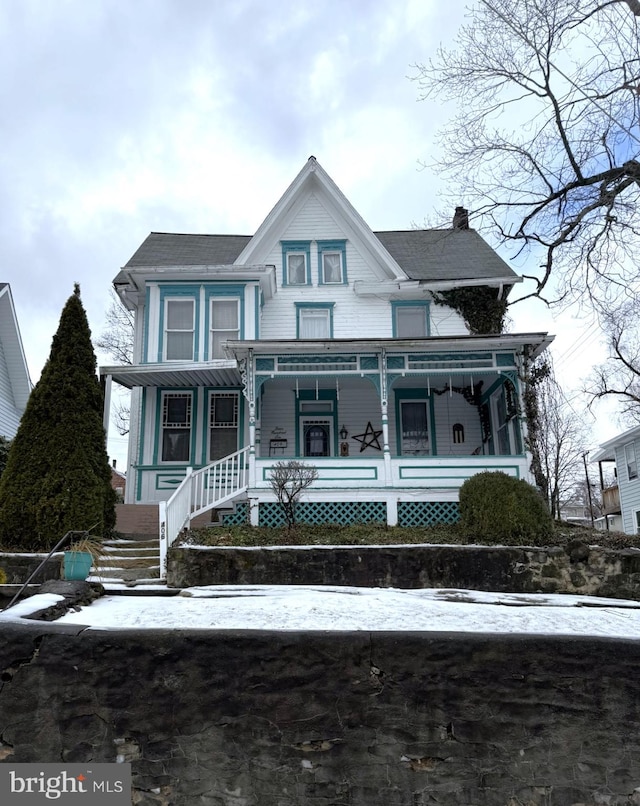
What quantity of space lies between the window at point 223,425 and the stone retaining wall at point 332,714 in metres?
11.2

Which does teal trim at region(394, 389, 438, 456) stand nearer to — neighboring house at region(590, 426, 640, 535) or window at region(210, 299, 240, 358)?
window at region(210, 299, 240, 358)

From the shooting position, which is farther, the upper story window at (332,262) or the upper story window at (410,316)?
the upper story window at (332,262)

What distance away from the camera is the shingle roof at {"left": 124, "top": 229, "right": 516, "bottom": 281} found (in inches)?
684

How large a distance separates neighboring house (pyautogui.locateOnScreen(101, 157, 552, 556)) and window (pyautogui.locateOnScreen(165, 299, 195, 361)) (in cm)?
4

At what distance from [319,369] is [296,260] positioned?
534 centimetres

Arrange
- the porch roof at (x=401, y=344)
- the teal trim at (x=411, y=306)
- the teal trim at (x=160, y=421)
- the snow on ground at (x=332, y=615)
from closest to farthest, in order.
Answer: the snow on ground at (x=332, y=615), the porch roof at (x=401, y=344), the teal trim at (x=160, y=421), the teal trim at (x=411, y=306)

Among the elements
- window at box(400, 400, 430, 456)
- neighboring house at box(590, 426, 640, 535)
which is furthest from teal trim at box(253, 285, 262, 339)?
neighboring house at box(590, 426, 640, 535)

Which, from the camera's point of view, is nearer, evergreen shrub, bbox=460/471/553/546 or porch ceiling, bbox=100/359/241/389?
evergreen shrub, bbox=460/471/553/546

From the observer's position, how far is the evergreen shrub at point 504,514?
1038 centimetres

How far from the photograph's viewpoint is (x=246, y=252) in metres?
17.1

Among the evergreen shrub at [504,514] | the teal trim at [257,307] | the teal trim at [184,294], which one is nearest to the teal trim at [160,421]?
the teal trim at [184,294]

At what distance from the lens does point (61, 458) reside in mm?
11141

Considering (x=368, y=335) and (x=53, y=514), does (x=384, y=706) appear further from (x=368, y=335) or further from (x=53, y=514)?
(x=368, y=335)

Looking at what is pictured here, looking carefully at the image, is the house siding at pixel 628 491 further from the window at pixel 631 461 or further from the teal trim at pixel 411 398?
the teal trim at pixel 411 398
